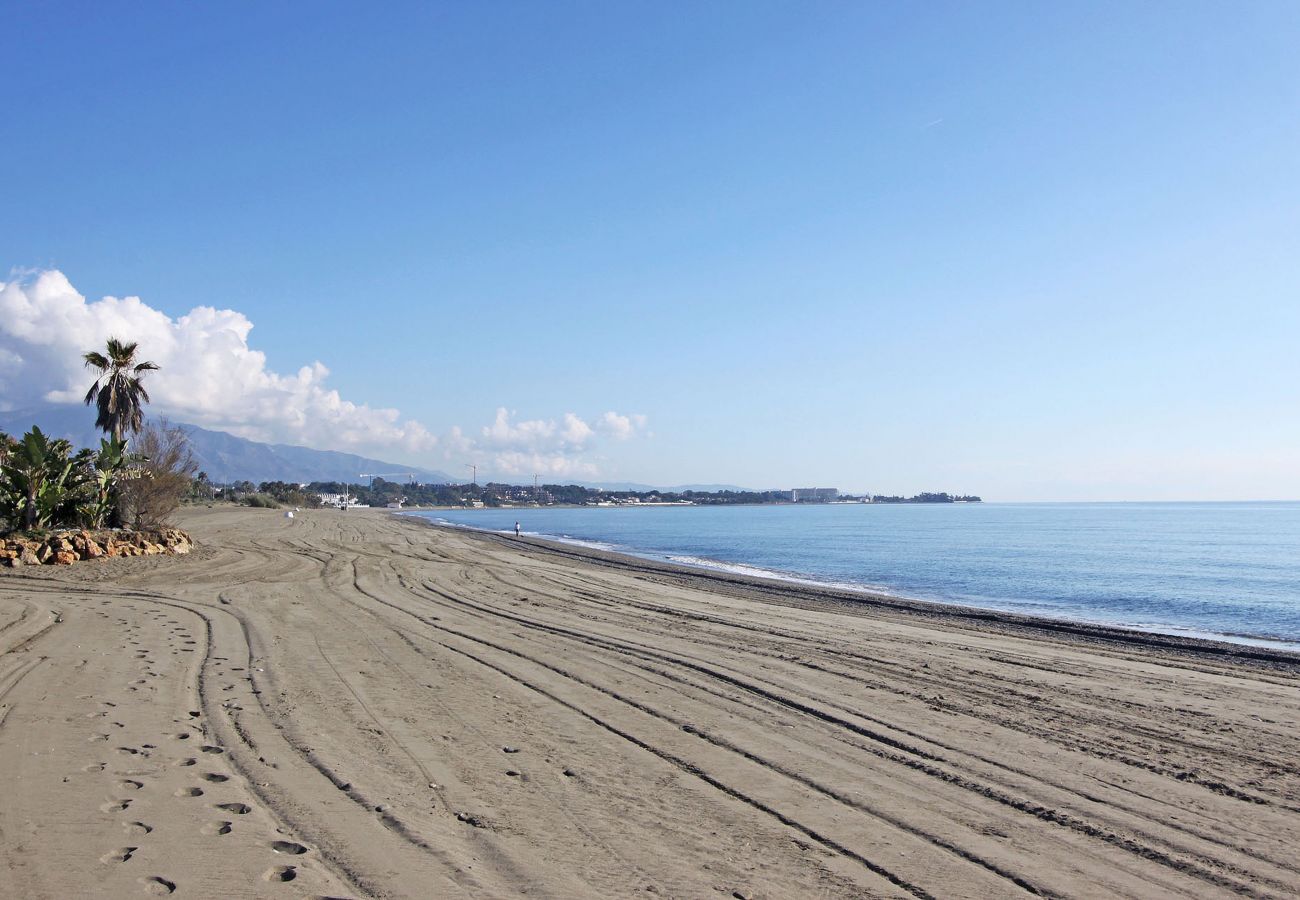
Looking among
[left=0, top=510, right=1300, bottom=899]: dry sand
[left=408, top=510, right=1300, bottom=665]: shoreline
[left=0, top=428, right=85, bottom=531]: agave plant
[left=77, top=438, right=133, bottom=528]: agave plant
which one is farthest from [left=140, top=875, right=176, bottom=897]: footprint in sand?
[left=77, top=438, right=133, bottom=528]: agave plant

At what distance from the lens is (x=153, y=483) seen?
22328 mm

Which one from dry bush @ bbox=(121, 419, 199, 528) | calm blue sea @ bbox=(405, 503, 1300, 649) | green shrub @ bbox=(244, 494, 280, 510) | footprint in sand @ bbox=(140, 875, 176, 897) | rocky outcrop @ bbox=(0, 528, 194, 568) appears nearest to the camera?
footprint in sand @ bbox=(140, 875, 176, 897)

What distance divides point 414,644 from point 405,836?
250 inches

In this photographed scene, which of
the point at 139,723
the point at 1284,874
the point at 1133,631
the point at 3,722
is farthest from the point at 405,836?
the point at 1133,631

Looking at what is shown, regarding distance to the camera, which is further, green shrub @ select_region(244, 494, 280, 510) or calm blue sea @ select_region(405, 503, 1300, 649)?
green shrub @ select_region(244, 494, 280, 510)

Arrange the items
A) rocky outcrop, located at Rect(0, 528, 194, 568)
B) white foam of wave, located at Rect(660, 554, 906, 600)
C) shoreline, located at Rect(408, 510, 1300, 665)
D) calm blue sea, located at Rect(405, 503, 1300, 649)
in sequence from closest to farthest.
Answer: shoreline, located at Rect(408, 510, 1300, 665), rocky outcrop, located at Rect(0, 528, 194, 568), calm blue sea, located at Rect(405, 503, 1300, 649), white foam of wave, located at Rect(660, 554, 906, 600)

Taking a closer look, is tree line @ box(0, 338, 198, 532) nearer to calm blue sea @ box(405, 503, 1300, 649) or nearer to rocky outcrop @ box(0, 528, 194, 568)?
rocky outcrop @ box(0, 528, 194, 568)

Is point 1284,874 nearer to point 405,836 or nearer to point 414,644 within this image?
point 405,836

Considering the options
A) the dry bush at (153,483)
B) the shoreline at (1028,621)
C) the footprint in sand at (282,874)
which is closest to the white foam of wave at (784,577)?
the shoreline at (1028,621)

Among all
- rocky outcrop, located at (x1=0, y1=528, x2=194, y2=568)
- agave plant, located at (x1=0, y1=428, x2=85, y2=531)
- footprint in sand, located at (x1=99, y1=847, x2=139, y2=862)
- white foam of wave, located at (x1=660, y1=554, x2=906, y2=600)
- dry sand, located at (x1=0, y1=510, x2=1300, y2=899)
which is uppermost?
agave plant, located at (x1=0, y1=428, x2=85, y2=531)

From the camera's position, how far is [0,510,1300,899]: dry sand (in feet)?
13.3

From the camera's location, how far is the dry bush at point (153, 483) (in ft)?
72.4

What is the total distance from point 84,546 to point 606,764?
18002 millimetres

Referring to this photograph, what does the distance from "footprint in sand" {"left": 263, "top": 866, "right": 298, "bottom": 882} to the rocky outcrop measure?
57.3 feet
